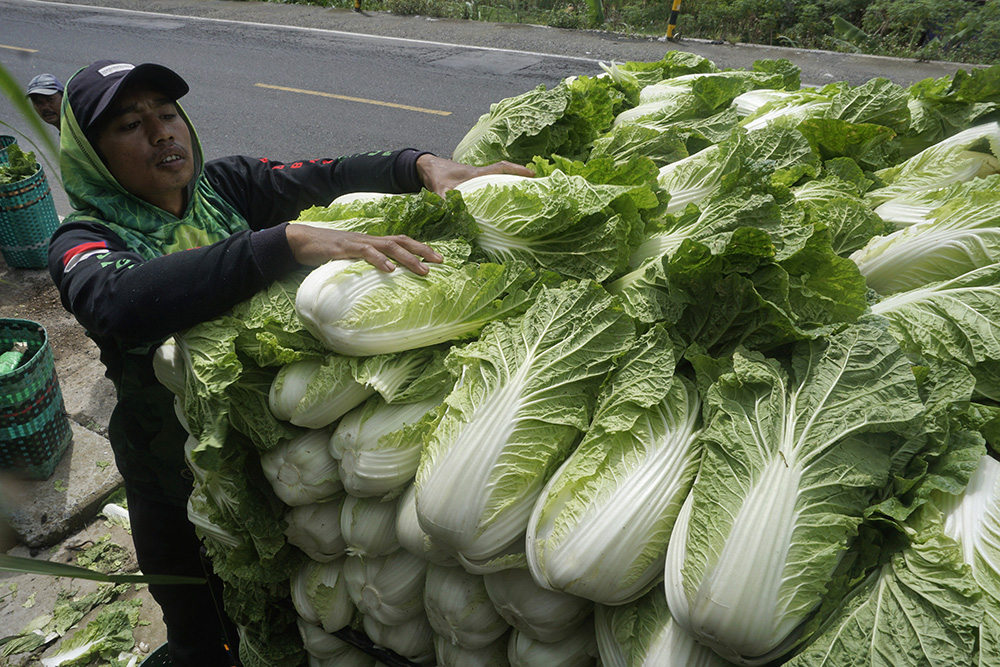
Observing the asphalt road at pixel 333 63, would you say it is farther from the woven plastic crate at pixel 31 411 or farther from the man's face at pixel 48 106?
the woven plastic crate at pixel 31 411

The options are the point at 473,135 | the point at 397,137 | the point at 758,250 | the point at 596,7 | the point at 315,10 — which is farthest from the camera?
the point at 315,10

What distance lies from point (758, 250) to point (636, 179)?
0.68 meters

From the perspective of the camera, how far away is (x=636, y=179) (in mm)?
2168

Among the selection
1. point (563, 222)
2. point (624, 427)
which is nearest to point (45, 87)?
point (563, 222)

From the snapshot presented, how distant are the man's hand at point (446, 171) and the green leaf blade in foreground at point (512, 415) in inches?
35.1

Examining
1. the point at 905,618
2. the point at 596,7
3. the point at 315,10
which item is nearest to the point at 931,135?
the point at 905,618

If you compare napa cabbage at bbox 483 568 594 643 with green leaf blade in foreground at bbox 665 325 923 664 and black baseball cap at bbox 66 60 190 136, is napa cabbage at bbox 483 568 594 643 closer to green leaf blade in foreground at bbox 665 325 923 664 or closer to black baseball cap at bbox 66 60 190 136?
green leaf blade in foreground at bbox 665 325 923 664

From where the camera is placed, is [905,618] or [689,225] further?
[689,225]

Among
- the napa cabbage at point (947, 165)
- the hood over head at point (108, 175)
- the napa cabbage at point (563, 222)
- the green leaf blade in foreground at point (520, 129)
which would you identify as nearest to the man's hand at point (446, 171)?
the green leaf blade in foreground at point (520, 129)

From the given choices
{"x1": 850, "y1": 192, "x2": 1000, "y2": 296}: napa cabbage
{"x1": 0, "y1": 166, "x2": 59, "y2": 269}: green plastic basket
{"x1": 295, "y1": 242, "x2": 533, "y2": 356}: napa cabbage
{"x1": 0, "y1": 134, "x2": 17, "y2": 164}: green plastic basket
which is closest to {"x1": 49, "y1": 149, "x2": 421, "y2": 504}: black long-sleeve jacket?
{"x1": 295, "y1": 242, "x2": 533, "y2": 356}: napa cabbage

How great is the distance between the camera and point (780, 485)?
54.1 inches

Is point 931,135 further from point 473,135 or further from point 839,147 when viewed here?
point 473,135

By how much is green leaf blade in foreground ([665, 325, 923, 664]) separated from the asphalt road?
7.59m

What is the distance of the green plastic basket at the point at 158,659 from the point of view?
2852mm
